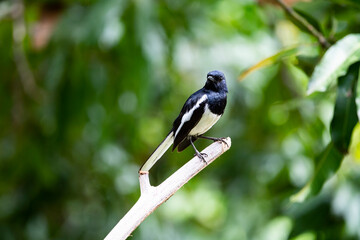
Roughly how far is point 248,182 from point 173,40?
72.6 inches

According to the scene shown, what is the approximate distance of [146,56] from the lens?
373cm

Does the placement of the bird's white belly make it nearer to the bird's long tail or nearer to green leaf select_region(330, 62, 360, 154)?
the bird's long tail

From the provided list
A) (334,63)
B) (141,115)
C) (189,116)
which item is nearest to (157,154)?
(189,116)

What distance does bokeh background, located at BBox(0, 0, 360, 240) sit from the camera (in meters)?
3.71

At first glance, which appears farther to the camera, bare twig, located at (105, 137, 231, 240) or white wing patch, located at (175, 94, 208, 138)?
white wing patch, located at (175, 94, 208, 138)

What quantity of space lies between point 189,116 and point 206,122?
0.07m

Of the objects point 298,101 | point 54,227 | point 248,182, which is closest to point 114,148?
A: point 54,227

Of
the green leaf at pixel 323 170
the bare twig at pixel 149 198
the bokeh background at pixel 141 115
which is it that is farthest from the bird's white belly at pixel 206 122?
the bokeh background at pixel 141 115

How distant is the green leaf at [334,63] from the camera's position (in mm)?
1904

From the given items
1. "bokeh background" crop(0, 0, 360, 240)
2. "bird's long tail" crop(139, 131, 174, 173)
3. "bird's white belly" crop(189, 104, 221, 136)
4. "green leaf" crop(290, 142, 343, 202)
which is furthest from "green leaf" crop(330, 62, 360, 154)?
"bokeh background" crop(0, 0, 360, 240)

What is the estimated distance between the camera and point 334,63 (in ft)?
6.45

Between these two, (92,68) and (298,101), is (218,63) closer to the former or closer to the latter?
(92,68)

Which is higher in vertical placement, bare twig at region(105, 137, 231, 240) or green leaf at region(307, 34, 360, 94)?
green leaf at region(307, 34, 360, 94)

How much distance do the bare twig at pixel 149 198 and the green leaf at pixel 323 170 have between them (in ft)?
2.96
